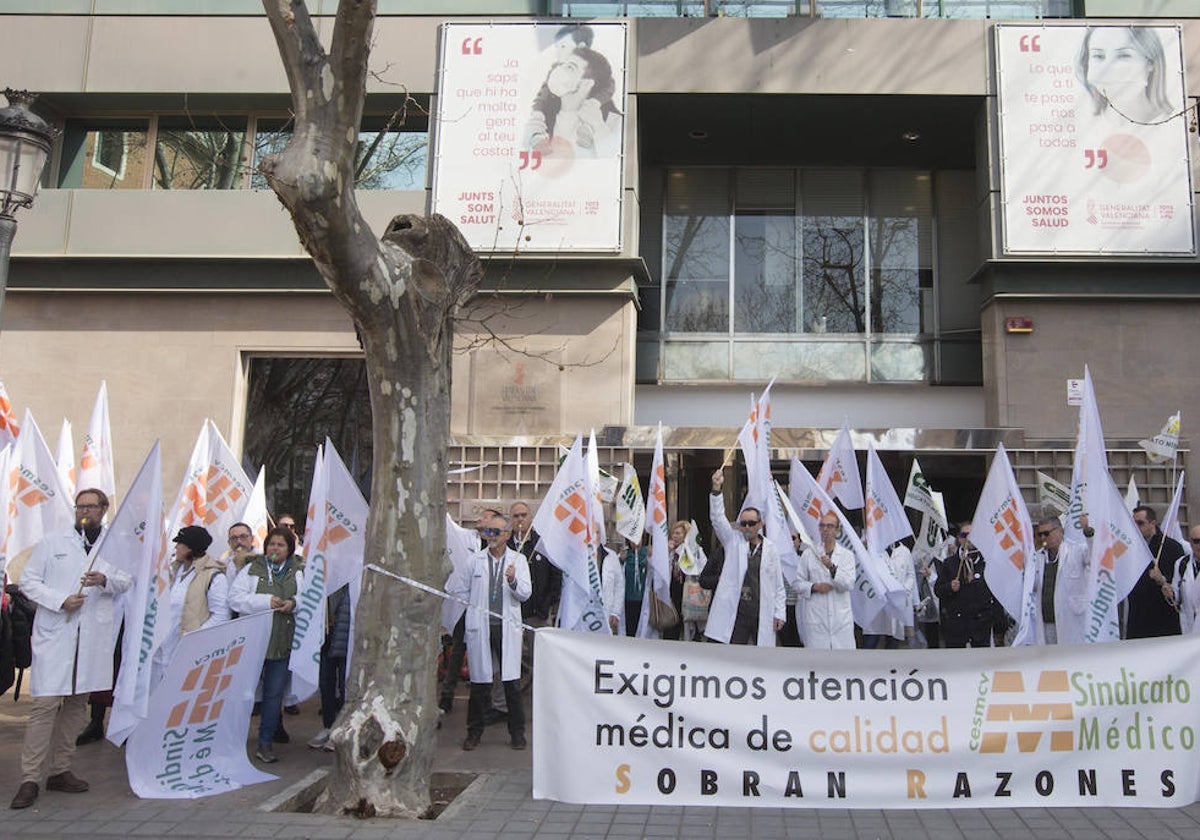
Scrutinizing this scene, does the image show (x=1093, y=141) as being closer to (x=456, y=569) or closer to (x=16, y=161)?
(x=456, y=569)

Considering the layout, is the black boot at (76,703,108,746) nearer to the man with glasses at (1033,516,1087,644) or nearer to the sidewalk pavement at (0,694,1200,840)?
the sidewalk pavement at (0,694,1200,840)

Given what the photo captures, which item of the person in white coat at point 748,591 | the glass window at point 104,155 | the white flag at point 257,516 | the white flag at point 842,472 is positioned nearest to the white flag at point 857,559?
the white flag at point 842,472

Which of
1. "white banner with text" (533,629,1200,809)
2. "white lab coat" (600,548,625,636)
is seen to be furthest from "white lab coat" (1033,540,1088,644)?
"white lab coat" (600,548,625,636)

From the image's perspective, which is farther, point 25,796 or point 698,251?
point 698,251

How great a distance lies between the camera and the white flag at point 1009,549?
948cm

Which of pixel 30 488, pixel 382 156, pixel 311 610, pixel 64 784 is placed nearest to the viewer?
pixel 64 784

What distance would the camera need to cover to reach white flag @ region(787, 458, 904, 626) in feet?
31.9

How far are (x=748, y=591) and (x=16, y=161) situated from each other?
7.31 meters

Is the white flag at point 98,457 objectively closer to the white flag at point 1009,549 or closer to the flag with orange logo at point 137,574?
the flag with orange logo at point 137,574

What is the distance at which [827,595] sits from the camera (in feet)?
31.3

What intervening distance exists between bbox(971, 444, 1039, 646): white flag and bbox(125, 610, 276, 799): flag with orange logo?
6.68 metres

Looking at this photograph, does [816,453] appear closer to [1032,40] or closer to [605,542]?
[605,542]

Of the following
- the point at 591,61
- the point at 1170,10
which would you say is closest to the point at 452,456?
the point at 591,61

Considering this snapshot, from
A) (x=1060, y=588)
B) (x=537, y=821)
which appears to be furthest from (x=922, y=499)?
(x=537, y=821)
